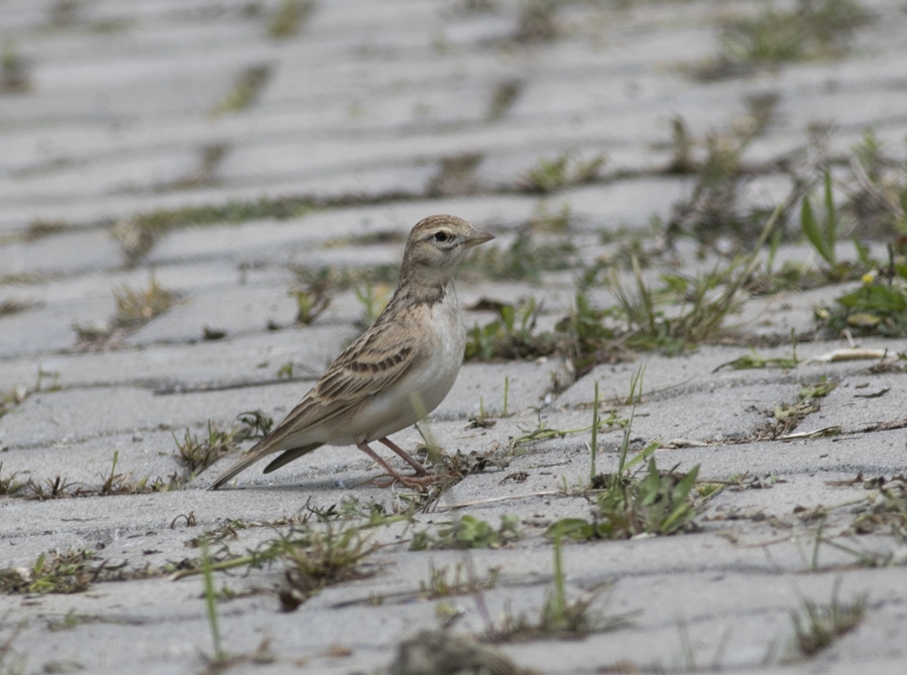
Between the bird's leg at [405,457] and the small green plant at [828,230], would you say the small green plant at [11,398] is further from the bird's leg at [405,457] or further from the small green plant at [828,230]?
the small green plant at [828,230]

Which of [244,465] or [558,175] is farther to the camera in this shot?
[558,175]

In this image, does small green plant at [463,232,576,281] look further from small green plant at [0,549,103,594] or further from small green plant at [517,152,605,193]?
small green plant at [0,549,103,594]

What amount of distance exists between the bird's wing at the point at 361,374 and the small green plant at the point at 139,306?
145cm

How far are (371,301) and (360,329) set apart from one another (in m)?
0.13

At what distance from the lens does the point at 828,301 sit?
4340 mm

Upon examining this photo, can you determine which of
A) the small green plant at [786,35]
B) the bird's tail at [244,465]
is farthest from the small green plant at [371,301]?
the small green plant at [786,35]

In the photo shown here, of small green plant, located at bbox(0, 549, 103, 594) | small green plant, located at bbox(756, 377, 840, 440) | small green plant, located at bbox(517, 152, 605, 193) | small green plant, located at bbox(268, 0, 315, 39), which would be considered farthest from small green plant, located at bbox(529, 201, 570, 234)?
small green plant, located at bbox(268, 0, 315, 39)

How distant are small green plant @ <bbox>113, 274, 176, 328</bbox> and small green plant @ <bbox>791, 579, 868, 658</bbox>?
3.54 metres

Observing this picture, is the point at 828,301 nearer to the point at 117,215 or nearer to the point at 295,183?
the point at 295,183

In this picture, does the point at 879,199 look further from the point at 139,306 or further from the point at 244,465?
the point at 139,306

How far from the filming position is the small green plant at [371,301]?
4.65 metres

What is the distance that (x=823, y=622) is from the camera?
198 centimetres

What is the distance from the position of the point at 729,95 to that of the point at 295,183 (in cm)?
253

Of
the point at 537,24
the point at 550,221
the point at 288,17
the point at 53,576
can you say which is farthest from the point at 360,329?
the point at 288,17
